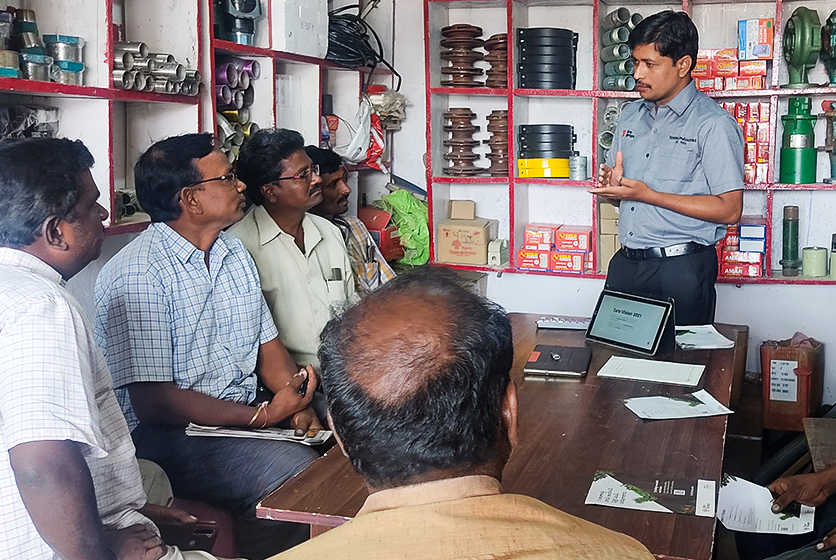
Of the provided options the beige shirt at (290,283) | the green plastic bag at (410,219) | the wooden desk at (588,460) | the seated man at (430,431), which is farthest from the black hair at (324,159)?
the seated man at (430,431)

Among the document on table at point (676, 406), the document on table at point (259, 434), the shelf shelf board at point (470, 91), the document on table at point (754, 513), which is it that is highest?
the shelf shelf board at point (470, 91)

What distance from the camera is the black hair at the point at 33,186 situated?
5.77 feet

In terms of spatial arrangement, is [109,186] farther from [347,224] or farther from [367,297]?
[367,297]

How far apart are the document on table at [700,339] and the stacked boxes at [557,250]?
5.34 feet

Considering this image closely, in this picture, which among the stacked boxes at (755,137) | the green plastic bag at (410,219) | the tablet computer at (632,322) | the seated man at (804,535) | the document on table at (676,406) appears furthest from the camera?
the green plastic bag at (410,219)

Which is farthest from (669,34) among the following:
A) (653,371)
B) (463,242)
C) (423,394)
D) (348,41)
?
(423,394)

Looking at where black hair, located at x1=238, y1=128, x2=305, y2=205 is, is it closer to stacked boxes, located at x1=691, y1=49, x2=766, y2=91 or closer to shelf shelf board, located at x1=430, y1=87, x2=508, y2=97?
shelf shelf board, located at x1=430, y1=87, x2=508, y2=97

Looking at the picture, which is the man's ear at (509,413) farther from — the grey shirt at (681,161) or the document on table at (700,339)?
the grey shirt at (681,161)

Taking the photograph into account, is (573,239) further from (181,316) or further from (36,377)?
(36,377)

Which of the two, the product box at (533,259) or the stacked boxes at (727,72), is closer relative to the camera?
the stacked boxes at (727,72)

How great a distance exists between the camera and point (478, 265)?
16.4 ft

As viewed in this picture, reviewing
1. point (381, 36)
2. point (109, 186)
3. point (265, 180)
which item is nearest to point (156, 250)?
point (109, 186)

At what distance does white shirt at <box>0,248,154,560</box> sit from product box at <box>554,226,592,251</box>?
3.42 metres

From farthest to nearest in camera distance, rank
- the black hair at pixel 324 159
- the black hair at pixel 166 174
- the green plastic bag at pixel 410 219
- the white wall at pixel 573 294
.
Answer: the green plastic bag at pixel 410 219 → the white wall at pixel 573 294 → the black hair at pixel 324 159 → the black hair at pixel 166 174
